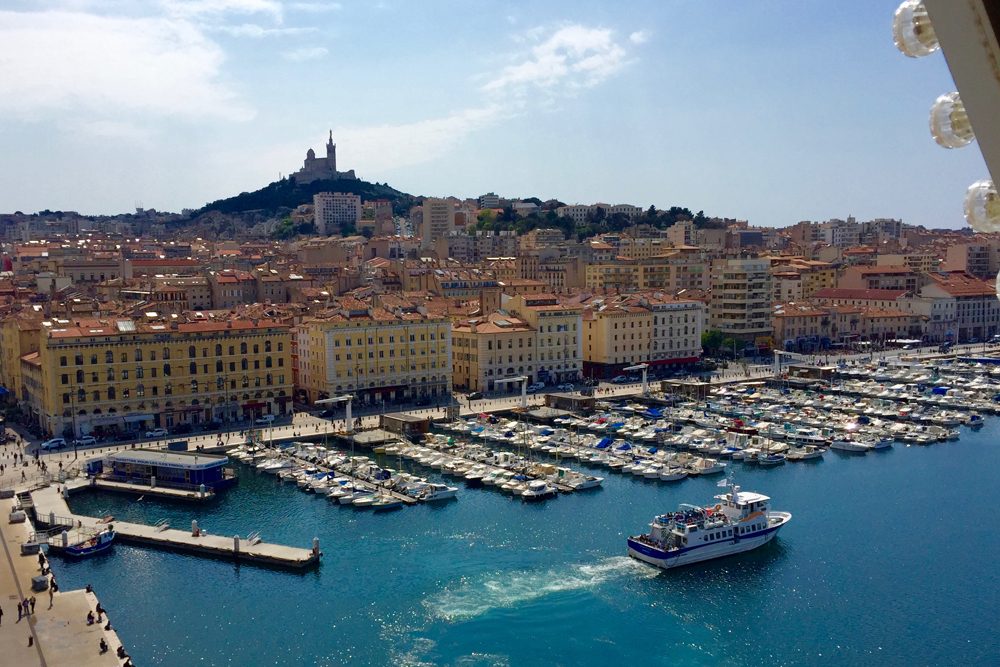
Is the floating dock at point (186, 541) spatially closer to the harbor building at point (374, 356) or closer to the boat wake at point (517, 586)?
the boat wake at point (517, 586)

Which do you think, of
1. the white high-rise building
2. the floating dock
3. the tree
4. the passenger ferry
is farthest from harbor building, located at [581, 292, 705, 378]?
the white high-rise building

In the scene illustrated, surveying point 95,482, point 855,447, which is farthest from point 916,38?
point 855,447

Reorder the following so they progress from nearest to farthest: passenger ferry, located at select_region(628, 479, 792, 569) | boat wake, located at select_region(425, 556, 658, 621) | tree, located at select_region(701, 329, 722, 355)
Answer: boat wake, located at select_region(425, 556, 658, 621)
passenger ferry, located at select_region(628, 479, 792, 569)
tree, located at select_region(701, 329, 722, 355)

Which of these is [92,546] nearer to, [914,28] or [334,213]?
[914,28]

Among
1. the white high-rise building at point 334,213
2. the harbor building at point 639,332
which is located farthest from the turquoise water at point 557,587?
the white high-rise building at point 334,213

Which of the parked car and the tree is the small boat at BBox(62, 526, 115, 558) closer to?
Result: the parked car
